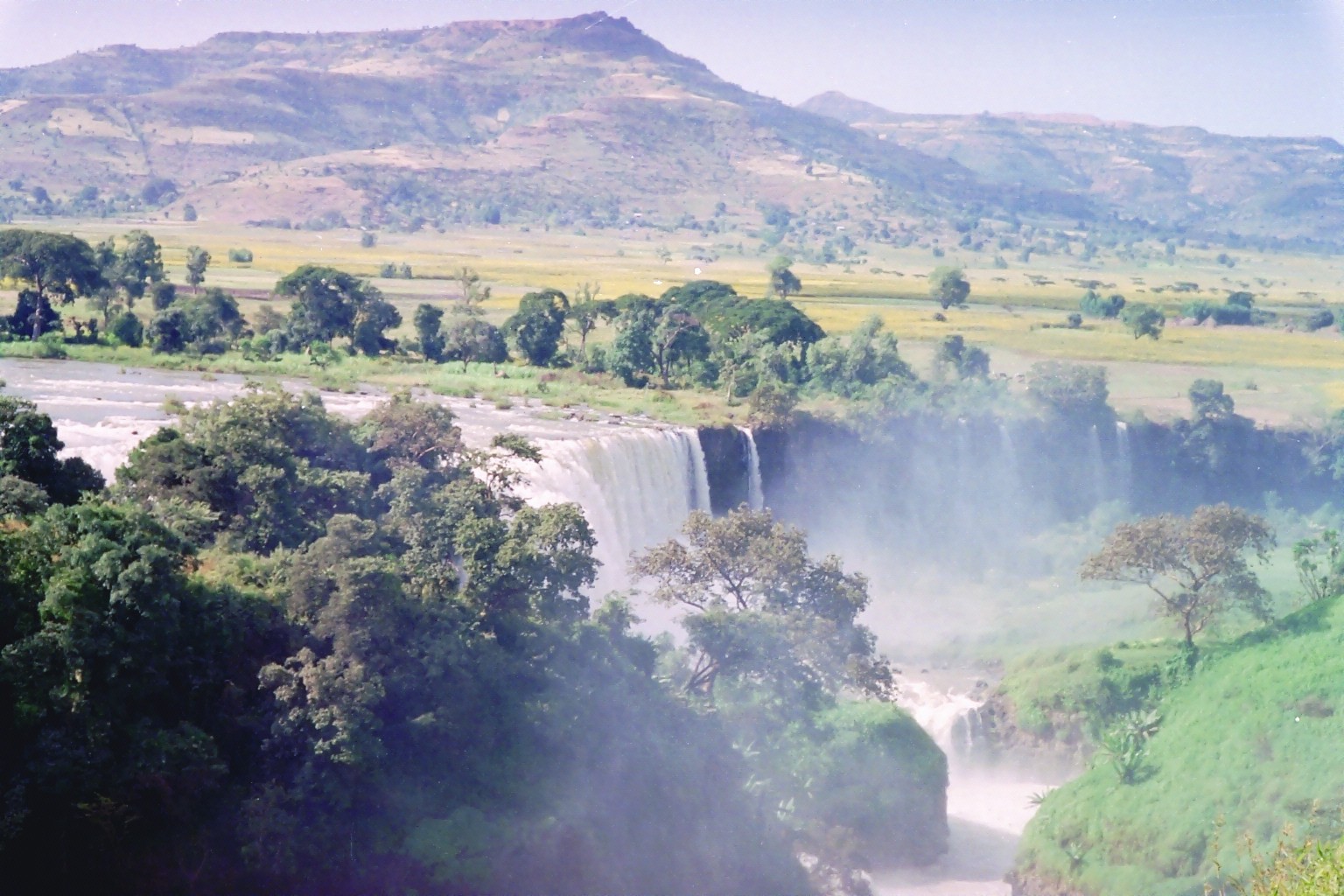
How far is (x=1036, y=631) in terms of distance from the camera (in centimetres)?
3453

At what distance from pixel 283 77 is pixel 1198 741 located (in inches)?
6733

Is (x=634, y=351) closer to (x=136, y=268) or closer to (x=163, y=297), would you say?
(x=163, y=297)

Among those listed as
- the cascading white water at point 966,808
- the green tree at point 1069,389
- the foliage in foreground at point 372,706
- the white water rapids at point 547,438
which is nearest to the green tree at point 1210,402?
the green tree at point 1069,389

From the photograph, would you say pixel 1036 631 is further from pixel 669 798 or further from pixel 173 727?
pixel 173 727

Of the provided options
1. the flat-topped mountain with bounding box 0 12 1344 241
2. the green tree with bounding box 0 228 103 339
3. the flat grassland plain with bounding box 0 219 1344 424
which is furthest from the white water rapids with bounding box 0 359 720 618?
the flat-topped mountain with bounding box 0 12 1344 241

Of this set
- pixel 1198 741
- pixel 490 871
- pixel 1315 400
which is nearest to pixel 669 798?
pixel 490 871

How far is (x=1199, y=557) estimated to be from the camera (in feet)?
91.2

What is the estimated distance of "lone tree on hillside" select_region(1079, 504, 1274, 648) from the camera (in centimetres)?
2773

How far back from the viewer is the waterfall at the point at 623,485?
29750mm

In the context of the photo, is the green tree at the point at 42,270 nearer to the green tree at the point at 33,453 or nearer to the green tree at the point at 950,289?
the green tree at the point at 33,453

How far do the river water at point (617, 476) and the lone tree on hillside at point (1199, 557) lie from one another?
13.3 ft

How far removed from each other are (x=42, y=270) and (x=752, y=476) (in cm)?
2125

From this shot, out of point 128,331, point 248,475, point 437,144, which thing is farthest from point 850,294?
point 437,144

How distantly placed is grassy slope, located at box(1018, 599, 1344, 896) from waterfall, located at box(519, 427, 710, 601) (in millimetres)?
9882
